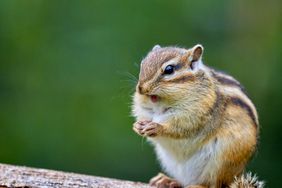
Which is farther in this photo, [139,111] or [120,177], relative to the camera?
[120,177]

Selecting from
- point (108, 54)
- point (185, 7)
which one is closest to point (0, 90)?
point (108, 54)

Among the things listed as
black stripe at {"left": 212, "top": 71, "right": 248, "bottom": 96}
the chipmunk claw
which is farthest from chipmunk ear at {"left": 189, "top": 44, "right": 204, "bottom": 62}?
the chipmunk claw

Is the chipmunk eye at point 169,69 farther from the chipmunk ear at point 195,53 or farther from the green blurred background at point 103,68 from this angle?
the green blurred background at point 103,68

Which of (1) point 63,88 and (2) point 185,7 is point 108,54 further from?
(2) point 185,7

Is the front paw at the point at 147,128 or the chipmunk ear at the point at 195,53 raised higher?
the chipmunk ear at the point at 195,53

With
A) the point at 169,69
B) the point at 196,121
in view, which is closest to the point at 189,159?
the point at 196,121

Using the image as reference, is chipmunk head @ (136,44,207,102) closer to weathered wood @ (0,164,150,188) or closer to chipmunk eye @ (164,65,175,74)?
chipmunk eye @ (164,65,175,74)

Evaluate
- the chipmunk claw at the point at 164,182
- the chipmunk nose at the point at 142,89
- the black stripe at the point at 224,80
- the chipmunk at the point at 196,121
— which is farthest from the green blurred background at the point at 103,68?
the chipmunk nose at the point at 142,89

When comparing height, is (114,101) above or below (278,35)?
below
